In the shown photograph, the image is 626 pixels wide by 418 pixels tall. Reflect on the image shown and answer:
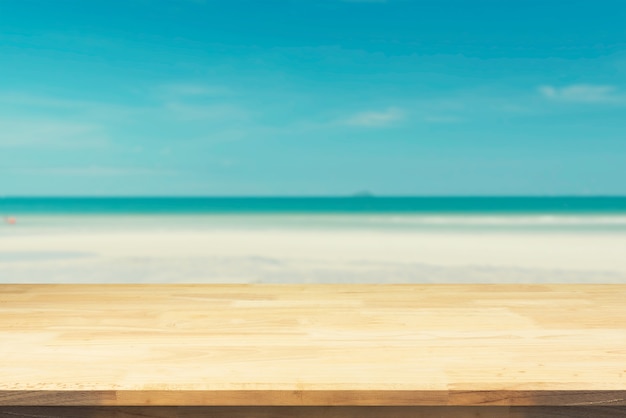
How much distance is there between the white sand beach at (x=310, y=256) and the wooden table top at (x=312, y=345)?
2829 mm

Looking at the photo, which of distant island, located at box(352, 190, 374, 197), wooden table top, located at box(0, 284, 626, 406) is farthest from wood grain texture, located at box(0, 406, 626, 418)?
distant island, located at box(352, 190, 374, 197)

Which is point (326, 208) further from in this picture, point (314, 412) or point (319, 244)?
point (314, 412)

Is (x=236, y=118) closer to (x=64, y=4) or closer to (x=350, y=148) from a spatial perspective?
(x=350, y=148)

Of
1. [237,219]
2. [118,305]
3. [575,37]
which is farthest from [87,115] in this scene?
[118,305]

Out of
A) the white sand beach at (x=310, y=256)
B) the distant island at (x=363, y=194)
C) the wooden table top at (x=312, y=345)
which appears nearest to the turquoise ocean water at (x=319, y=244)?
the white sand beach at (x=310, y=256)

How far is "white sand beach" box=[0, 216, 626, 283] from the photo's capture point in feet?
16.3

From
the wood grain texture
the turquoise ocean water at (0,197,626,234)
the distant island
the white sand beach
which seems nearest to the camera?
the wood grain texture

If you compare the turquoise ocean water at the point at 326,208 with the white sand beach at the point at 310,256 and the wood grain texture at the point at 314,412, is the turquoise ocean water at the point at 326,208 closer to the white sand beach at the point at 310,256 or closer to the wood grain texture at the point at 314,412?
the white sand beach at the point at 310,256

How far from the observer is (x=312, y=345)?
1.29 metres

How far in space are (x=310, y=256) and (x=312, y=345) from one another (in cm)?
546

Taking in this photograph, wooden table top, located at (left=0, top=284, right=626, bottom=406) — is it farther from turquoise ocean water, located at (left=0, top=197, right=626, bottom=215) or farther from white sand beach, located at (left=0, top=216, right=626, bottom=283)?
turquoise ocean water, located at (left=0, top=197, right=626, bottom=215)

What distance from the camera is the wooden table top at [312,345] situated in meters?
1.02

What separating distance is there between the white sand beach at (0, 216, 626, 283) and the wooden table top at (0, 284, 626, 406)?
9.28 feet

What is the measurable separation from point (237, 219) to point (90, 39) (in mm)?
5527
